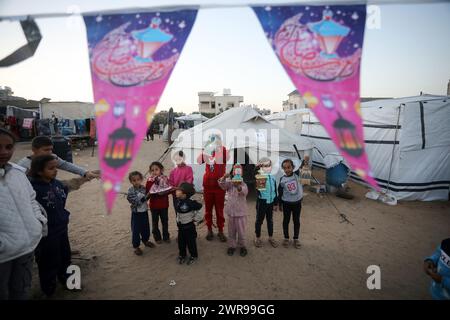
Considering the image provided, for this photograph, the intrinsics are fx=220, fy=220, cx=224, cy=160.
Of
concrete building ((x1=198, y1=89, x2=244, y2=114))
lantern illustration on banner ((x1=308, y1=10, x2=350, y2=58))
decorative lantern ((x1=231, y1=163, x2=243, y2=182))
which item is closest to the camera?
lantern illustration on banner ((x1=308, y1=10, x2=350, y2=58))

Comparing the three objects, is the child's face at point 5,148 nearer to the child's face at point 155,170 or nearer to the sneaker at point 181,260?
the child's face at point 155,170

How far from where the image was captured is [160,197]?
152 inches

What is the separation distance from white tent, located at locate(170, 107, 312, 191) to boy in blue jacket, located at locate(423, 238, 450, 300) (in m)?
4.24

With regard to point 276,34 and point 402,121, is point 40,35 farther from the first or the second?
point 402,121

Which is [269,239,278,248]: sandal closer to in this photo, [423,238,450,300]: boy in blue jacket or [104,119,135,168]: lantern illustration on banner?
[423,238,450,300]: boy in blue jacket

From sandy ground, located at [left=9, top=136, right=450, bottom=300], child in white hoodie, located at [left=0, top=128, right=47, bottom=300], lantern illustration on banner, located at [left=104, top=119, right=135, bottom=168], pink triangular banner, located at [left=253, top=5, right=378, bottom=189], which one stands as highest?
pink triangular banner, located at [left=253, top=5, right=378, bottom=189]

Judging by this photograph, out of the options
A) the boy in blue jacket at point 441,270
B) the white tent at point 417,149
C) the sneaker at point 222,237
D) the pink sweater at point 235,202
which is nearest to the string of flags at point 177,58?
the boy in blue jacket at point 441,270

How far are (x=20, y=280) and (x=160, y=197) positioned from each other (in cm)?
202

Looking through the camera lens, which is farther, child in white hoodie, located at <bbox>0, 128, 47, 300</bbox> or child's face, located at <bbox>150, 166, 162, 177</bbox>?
child's face, located at <bbox>150, 166, 162, 177</bbox>

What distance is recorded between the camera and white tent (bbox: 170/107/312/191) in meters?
6.22

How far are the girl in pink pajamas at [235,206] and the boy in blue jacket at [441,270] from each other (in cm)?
227

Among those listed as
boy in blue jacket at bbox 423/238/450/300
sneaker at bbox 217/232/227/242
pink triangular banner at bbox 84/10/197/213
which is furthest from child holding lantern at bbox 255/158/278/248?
pink triangular banner at bbox 84/10/197/213

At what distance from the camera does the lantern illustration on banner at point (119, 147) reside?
1469mm
